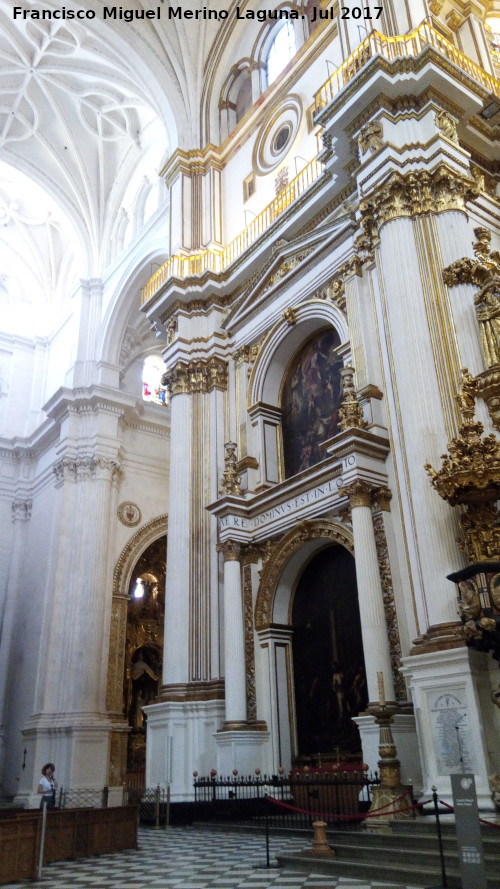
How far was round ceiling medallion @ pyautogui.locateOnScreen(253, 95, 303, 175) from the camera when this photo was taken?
15211 mm

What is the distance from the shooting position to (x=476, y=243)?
10.8 metres

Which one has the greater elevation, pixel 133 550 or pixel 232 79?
pixel 232 79

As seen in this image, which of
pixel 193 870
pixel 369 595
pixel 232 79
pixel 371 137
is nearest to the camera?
pixel 193 870

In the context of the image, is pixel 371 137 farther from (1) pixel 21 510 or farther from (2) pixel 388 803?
(1) pixel 21 510

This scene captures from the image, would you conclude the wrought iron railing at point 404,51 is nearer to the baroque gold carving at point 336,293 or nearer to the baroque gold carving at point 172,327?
the baroque gold carving at point 336,293

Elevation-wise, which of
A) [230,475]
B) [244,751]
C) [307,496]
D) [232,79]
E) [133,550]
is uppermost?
[232,79]

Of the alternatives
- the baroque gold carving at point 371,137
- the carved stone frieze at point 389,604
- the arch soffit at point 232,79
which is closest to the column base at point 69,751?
the carved stone frieze at point 389,604

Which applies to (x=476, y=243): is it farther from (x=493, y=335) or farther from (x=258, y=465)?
(x=258, y=465)

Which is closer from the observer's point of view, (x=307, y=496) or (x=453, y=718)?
(x=453, y=718)

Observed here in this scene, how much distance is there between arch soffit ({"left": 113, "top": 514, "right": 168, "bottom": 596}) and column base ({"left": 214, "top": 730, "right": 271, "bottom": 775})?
27.5 feet

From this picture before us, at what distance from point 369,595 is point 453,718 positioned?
2087 millimetres

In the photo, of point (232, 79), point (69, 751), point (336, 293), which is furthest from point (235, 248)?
point (69, 751)

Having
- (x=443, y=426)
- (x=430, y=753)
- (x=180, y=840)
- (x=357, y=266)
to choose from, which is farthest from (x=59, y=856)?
(x=357, y=266)

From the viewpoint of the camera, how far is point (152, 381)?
2369 cm
